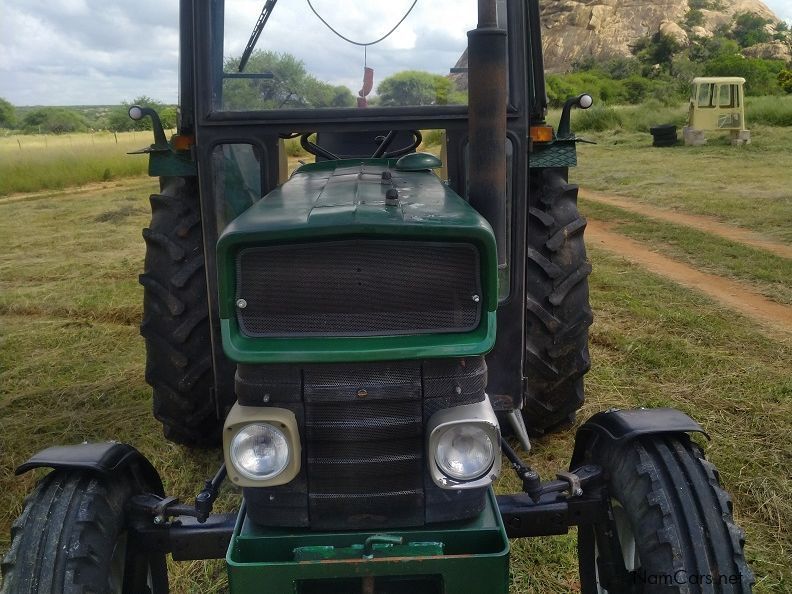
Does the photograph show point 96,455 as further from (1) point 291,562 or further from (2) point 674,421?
(2) point 674,421

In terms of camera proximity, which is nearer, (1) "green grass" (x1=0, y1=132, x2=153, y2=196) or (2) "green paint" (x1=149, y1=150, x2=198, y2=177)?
(2) "green paint" (x1=149, y1=150, x2=198, y2=177)

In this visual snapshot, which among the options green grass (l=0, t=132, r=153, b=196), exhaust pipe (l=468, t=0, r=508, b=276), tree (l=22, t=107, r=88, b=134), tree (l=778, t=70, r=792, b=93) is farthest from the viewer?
tree (l=22, t=107, r=88, b=134)

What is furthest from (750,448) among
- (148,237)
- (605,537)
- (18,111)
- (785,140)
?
(18,111)

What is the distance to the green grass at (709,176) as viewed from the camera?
11.3m

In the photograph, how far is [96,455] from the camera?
2.53 meters

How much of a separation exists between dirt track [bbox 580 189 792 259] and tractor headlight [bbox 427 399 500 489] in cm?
740

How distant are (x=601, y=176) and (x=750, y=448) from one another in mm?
12871

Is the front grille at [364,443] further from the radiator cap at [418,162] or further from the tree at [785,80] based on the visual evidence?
the tree at [785,80]

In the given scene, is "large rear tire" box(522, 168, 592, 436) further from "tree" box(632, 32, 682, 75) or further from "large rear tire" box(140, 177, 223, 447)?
"tree" box(632, 32, 682, 75)

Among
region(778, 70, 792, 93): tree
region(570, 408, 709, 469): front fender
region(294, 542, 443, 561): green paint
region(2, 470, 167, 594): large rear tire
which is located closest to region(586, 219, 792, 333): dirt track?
region(570, 408, 709, 469): front fender

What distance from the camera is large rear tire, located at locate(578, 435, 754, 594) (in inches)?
88.8

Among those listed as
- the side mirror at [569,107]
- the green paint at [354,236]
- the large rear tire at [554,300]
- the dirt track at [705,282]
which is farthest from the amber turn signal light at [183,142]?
the dirt track at [705,282]

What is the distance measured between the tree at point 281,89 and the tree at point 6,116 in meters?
52.8

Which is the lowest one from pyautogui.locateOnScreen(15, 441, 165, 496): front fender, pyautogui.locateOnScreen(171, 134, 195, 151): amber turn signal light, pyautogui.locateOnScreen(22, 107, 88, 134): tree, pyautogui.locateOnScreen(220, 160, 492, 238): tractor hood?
pyautogui.locateOnScreen(15, 441, 165, 496): front fender
